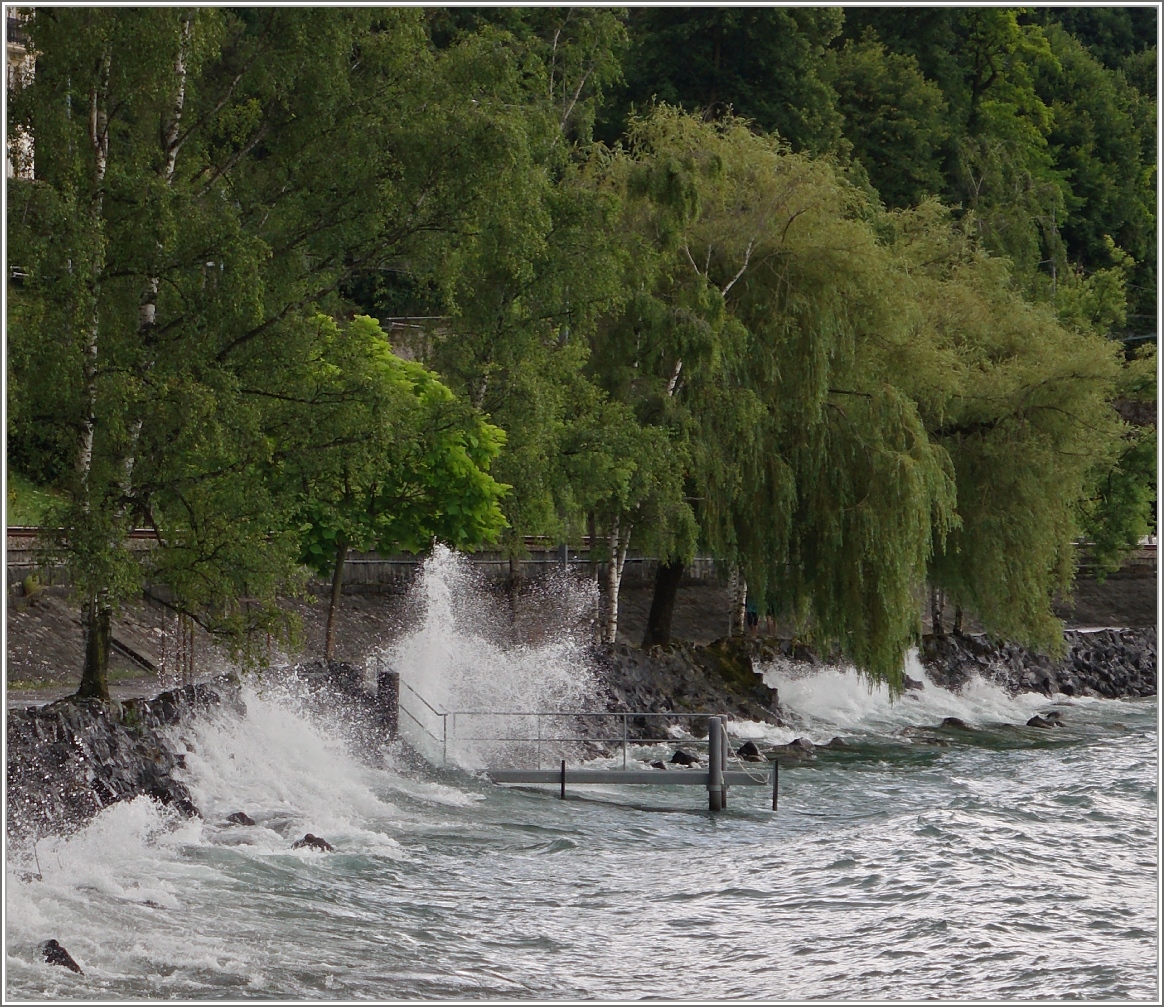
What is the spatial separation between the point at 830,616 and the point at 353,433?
15471mm

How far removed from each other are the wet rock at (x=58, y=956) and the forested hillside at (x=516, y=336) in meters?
6.06

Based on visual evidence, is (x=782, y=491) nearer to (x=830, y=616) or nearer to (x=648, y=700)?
(x=830, y=616)

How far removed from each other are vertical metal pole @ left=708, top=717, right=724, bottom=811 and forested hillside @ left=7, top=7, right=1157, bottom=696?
542cm

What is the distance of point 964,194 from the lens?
74.7m

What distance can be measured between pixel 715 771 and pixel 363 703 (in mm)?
5537

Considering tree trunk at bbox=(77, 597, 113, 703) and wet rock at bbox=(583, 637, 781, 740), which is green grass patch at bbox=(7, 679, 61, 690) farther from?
wet rock at bbox=(583, 637, 781, 740)

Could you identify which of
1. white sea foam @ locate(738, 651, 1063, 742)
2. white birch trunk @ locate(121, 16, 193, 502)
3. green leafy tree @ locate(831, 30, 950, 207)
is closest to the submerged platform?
white birch trunk @ locate(121, 16, 193, 502)

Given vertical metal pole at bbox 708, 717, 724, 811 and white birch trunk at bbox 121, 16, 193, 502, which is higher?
white birch trunk at bbox 121, 16, 193, 502

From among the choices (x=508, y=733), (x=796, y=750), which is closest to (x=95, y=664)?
(x=508, y=733)

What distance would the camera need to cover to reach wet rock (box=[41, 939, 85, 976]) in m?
14.7

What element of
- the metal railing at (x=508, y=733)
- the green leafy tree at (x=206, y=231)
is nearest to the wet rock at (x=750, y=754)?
the metal railing at (x=508, y=733)

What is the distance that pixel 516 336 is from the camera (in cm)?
3070

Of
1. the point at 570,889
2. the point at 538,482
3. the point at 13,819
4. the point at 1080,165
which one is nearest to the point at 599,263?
the point at 538,482

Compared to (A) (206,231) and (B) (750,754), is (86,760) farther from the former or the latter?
(B) (750,754)
